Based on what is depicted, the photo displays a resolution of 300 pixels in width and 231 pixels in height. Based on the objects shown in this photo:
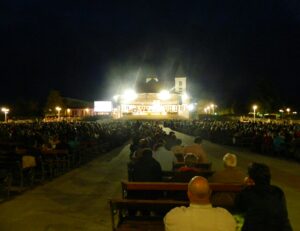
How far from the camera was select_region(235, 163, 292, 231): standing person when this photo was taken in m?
4.38

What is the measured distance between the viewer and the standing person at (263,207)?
14.4ft

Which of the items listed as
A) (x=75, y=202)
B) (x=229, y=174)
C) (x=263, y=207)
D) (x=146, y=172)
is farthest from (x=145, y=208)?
(x=75, y=202)

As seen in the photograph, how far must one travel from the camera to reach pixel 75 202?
9.86 meters

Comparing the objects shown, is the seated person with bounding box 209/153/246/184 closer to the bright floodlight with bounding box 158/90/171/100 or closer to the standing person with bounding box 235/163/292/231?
the standing person with bounding box 235/163/292/231

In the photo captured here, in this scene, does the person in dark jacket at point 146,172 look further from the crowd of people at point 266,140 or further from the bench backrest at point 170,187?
the crowd of people at point 266,140

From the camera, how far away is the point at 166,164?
10883 mm

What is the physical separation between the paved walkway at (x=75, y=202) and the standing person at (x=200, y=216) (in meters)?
4.02

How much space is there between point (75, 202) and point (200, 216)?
21.2 feet

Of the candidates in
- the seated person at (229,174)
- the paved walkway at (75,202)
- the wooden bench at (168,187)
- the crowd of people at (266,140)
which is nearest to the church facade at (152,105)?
the crowd of people at (266,140)

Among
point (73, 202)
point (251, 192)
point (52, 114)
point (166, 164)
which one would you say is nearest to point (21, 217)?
point (73, 202)

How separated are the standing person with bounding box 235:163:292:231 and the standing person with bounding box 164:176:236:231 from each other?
1.97 ft

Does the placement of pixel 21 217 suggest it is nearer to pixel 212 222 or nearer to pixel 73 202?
pixel 73 202

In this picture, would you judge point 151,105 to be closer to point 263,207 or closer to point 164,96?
point 164,96

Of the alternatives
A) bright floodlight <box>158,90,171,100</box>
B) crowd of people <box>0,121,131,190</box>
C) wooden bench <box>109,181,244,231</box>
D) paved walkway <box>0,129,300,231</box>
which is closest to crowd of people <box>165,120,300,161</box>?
paved walkway <box>0,129,300,231</box>
